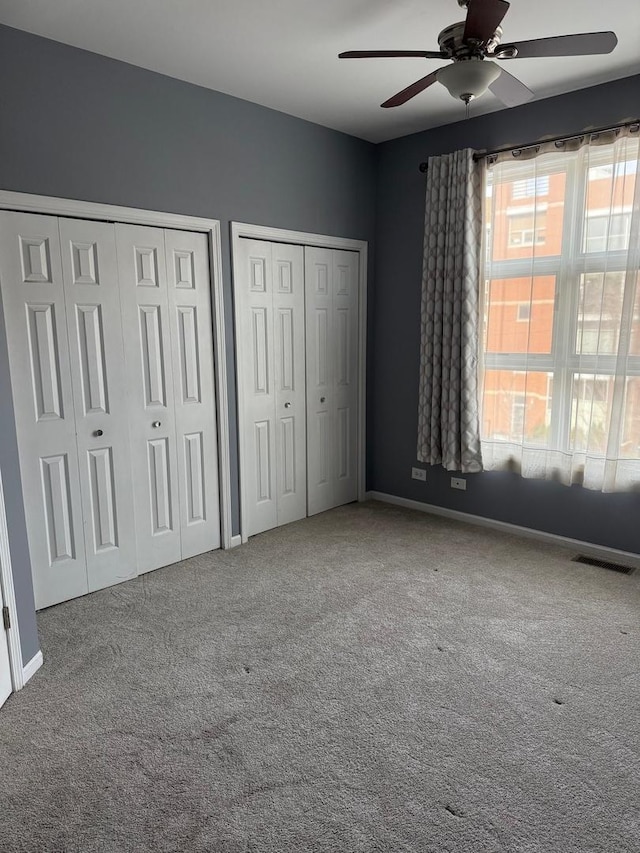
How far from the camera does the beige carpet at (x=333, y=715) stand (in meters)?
1.73

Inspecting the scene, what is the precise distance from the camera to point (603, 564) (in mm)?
3533

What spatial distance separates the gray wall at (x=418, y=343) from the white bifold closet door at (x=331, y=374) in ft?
0.81

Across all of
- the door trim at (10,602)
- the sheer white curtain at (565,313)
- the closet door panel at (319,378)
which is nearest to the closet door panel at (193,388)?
the closet door panel at (319,378)

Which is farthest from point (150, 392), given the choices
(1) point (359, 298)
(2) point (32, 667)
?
(1) point (359, 298)

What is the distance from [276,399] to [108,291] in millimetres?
1401

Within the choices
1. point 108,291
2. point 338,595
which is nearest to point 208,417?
point 108,291

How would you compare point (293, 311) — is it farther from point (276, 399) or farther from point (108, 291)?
point (108, 291)

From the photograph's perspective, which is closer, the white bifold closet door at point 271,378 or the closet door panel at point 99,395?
the closet door panel at point 99,395

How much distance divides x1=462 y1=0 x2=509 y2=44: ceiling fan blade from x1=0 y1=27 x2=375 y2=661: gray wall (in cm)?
180

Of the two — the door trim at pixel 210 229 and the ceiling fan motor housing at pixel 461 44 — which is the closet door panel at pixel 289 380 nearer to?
the door trim at pixel 210 229

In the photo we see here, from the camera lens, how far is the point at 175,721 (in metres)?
2.18

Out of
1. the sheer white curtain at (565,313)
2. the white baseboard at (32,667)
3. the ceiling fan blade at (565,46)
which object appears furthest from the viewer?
the sheer white curtain at (565,313)

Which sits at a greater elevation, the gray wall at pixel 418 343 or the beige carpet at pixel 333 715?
the gray wall at pixel 418 343

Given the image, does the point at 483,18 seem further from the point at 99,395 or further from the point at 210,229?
the point at 99,395
